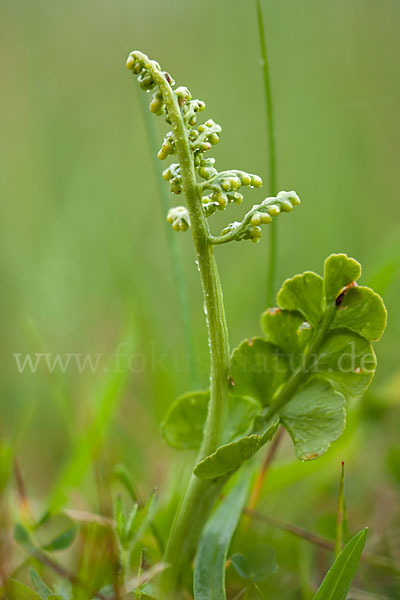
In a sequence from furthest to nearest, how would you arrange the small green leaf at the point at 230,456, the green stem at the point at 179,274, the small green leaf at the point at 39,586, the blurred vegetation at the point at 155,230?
the blurred vegetation at the point at 155,230
the green stem at the point at 179,274
the small green leaf at the point at 39,586
the small green leaf at the point at 230,456

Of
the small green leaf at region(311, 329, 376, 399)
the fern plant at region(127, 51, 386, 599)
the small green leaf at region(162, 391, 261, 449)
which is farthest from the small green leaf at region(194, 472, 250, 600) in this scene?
the small green leaf at region(311, 329, 376, 399)

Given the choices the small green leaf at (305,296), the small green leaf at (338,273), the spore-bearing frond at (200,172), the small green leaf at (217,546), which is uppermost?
the spore-bearing frond at (200,172)

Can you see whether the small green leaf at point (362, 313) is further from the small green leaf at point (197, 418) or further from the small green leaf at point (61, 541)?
the small green leaf at point (61, 541)

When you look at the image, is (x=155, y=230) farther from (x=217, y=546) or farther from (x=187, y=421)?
(x=217, y=546)

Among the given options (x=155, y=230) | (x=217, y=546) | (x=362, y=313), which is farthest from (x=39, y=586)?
(x=155, y=230)

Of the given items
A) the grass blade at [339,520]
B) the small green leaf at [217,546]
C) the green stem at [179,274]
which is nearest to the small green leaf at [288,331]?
the grass blade at [339,520]

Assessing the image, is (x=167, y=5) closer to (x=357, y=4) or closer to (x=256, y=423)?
(x=357, y=4)

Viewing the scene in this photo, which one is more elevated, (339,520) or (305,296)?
(305,296)
